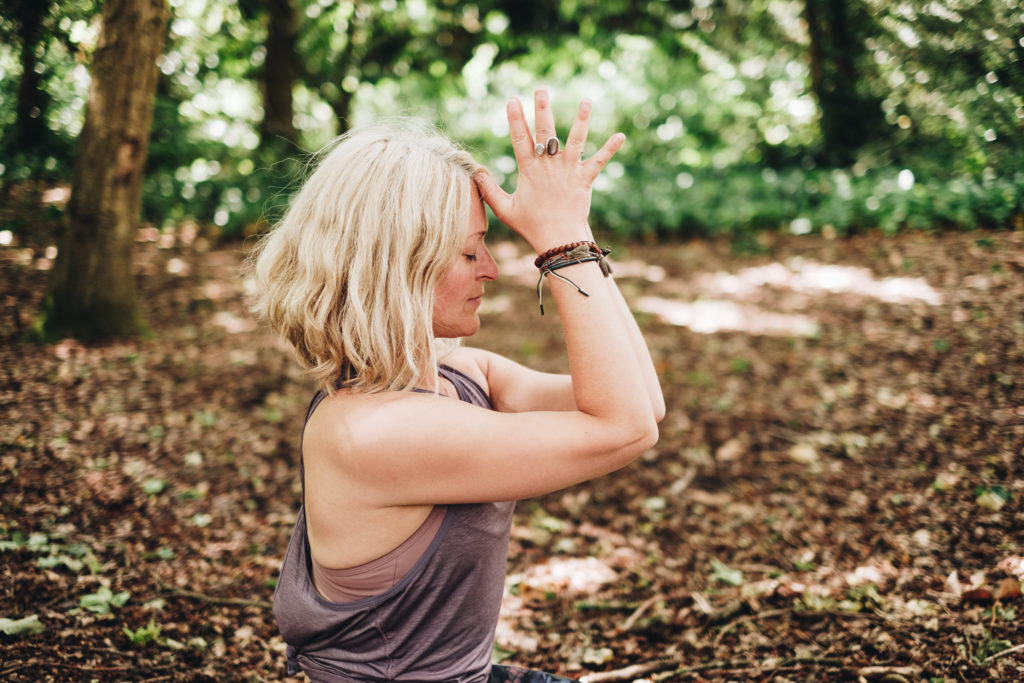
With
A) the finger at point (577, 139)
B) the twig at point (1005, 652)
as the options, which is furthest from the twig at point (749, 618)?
the finger at point (577, 139)

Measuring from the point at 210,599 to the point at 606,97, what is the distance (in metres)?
11.6

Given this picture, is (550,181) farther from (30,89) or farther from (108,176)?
(30,89)

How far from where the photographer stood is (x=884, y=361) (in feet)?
17.1

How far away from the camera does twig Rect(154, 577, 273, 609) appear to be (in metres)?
3.18

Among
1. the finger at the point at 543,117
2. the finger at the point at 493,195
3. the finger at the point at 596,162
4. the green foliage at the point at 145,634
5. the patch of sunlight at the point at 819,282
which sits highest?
the patch of sunlight at the point at 819,282

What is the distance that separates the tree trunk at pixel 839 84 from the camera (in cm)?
889

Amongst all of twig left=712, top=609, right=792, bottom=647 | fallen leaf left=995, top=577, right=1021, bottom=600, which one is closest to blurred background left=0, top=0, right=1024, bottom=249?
fallen leaf left=995, top=577, right=1021, bottom=600

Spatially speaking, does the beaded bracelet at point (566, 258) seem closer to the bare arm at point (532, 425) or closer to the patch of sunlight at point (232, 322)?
the bare arm at point (532, 425)

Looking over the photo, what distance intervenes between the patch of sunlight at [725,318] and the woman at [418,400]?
4.93 metres

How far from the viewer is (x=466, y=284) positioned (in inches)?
69.6

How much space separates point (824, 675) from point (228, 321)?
5.62 metres

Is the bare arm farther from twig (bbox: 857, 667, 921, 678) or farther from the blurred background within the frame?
the blurred background

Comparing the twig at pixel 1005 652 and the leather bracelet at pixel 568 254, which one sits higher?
the leather bracelet at pixel 568 254

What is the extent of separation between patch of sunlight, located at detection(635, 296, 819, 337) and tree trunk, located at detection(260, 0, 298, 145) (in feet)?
22.6
